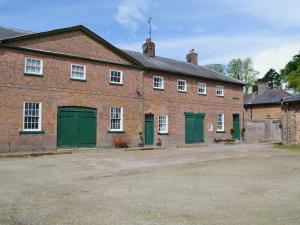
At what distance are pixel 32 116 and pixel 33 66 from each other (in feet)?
9.54

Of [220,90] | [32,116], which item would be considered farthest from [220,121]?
[32,116]

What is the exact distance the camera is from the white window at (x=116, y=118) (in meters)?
23.7

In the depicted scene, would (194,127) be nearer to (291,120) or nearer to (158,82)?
(158,82)

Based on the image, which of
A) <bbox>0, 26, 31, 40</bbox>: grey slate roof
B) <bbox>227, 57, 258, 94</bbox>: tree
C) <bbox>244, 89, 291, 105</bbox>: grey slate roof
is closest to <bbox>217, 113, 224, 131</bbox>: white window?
<bbox>244, 89, 291, 105</bbox>: grey slate roof

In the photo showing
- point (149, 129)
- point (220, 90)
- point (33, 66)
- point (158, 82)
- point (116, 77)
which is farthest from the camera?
point (220, 90)

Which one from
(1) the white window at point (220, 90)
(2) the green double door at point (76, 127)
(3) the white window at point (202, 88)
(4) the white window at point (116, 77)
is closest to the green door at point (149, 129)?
(4) the white window at point (116, 77)

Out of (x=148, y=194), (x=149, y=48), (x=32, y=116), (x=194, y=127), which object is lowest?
(x=148, y=194)

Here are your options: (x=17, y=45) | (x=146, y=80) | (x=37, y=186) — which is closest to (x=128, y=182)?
(x=37, y=186)

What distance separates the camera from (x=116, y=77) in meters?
24.2

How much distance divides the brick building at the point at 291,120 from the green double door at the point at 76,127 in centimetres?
1520

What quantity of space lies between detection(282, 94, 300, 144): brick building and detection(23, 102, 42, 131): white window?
18.6m

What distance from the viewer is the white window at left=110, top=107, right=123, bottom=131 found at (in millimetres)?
23656

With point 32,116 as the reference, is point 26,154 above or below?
below

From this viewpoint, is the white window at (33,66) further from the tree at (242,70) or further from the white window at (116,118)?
the tree at (242,70)
